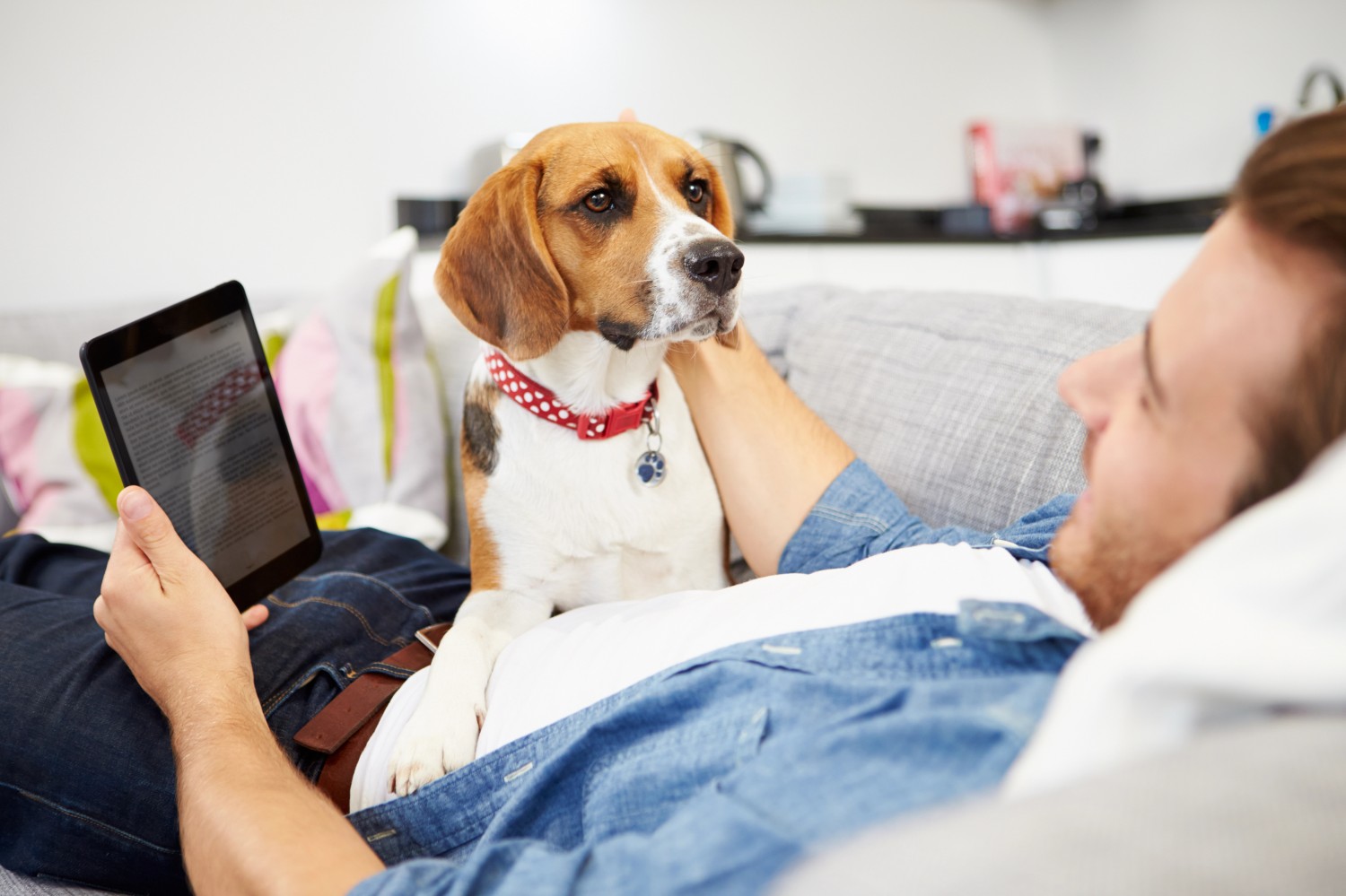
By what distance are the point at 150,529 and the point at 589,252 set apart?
700mm

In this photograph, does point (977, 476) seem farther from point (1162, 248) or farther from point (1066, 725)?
point (1162, 248)

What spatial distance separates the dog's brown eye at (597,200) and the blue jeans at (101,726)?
2.12 feet

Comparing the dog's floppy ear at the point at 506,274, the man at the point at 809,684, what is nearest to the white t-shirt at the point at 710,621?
the man at the point at 809,684

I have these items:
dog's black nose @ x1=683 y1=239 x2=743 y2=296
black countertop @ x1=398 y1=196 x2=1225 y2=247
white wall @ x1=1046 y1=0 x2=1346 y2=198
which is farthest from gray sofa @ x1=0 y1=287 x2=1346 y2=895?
white wall @ x1=1046 y1=0 x2=1346 y2=198

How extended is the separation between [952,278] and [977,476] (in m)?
2.55

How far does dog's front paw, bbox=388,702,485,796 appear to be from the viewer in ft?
3.15

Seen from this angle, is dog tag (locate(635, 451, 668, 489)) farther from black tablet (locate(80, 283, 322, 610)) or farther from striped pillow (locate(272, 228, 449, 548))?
striped pillow (locate(272, 228, 449, 548))

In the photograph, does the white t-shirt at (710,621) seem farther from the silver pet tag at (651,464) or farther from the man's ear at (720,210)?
the man's ear at (720,210)

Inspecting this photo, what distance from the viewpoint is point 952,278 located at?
12.1 ft

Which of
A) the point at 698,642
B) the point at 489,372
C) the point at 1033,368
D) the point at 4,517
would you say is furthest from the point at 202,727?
the point at 4,517

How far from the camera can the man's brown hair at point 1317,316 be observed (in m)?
0.57

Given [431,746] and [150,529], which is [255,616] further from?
[431,746]

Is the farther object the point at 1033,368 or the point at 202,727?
the point at 1033,368

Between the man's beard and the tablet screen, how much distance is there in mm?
953
